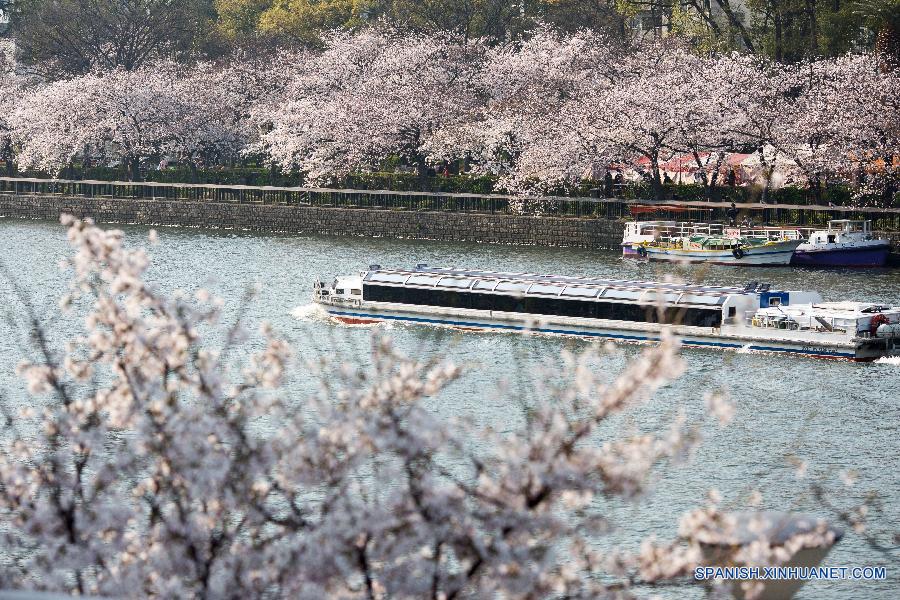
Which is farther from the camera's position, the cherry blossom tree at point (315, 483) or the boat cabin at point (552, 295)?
the boat cabin at point (552, 295)

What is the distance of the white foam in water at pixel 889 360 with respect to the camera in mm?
45781

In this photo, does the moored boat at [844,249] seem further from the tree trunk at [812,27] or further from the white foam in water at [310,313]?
the white foam in water at [310,313]

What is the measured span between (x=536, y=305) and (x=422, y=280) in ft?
16.3

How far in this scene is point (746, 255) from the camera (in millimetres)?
72125

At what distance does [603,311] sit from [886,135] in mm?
31598

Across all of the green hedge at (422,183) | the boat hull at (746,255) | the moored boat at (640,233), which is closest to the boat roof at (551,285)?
the boat hull at (746,255)

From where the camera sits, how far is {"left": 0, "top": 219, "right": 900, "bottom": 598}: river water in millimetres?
28859

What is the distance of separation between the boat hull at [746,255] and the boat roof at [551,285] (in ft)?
60.6

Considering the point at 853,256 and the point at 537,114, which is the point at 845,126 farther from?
the point at 537,114

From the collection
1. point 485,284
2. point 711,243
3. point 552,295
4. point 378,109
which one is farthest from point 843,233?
point 378,109

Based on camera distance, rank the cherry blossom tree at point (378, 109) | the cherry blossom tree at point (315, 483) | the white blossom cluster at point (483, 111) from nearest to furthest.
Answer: the cherry blossom tree at point (315, 483) < the white blossom cluster at point (483, 111) < the cherry blossom tree at point (378, 109)

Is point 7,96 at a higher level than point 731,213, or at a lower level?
higher

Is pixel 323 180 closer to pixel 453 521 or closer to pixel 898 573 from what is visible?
pixel 898 573

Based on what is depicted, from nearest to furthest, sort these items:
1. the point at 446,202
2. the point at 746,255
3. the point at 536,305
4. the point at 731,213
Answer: the point at 536,305 < the point at 746,255 < the point at 731,213 < the point at 446,202
